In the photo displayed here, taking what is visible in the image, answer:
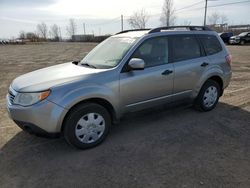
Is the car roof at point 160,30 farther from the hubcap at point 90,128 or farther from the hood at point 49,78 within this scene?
the hubcap at point 90,128

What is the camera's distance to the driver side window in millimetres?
4220

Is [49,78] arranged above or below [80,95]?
above

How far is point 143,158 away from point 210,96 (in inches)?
99.2

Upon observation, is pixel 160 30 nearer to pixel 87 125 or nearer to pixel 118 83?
pixel 118 83

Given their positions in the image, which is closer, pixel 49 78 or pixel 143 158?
pixel 143 158

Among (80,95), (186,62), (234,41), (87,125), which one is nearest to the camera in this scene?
(80,95)

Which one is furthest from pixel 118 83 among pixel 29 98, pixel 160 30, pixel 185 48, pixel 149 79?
pixel 185 48

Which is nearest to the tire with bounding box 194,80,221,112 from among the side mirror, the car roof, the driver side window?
the car roof

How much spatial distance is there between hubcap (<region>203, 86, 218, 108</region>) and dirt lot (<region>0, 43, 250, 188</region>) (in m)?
0.39

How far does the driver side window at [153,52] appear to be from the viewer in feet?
13.8

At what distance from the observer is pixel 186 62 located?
476cm

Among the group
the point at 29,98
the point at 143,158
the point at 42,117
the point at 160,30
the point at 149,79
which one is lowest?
the point at 143,158

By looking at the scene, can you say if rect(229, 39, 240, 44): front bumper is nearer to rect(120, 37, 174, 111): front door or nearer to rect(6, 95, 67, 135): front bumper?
rect(120, 37, 174, 111): front door

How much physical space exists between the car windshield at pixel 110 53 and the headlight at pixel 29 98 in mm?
1113
